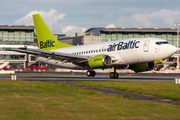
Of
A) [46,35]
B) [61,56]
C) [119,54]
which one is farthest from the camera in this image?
[46,35]

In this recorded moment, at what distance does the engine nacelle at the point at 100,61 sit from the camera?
39.2 metres

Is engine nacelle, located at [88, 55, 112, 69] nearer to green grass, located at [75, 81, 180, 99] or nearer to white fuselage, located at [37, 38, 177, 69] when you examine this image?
white fuselage, located at [37, 38, 177, 69]

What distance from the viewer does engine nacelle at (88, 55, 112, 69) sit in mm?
39250

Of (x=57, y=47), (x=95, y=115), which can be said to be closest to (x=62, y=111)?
(x=95, y=115)

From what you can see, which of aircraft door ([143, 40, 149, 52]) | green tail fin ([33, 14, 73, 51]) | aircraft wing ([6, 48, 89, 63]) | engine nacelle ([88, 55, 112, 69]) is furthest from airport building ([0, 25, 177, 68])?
aircraft door ([143, 40, 149, 52])

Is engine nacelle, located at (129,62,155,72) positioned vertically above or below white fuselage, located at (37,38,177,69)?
below

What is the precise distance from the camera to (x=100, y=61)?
129ft

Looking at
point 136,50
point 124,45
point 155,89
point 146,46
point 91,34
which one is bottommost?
point 155,89

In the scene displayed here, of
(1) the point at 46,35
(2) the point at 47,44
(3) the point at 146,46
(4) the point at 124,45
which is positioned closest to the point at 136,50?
(3) the point at 146,46

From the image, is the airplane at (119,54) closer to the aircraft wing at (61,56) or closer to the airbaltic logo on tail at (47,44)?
the aircraft wing at (61,56)

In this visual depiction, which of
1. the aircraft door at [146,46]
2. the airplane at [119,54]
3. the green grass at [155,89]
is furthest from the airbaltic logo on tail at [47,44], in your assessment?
the green grass at [155,89]

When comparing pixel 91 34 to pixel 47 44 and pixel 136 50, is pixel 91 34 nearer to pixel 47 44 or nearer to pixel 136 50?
pixel 47 44

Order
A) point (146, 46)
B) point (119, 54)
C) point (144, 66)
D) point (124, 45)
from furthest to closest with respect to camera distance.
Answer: point (144, 66), point (119, 54), point (124, 45), point (146, 46)

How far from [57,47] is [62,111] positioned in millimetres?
39210
